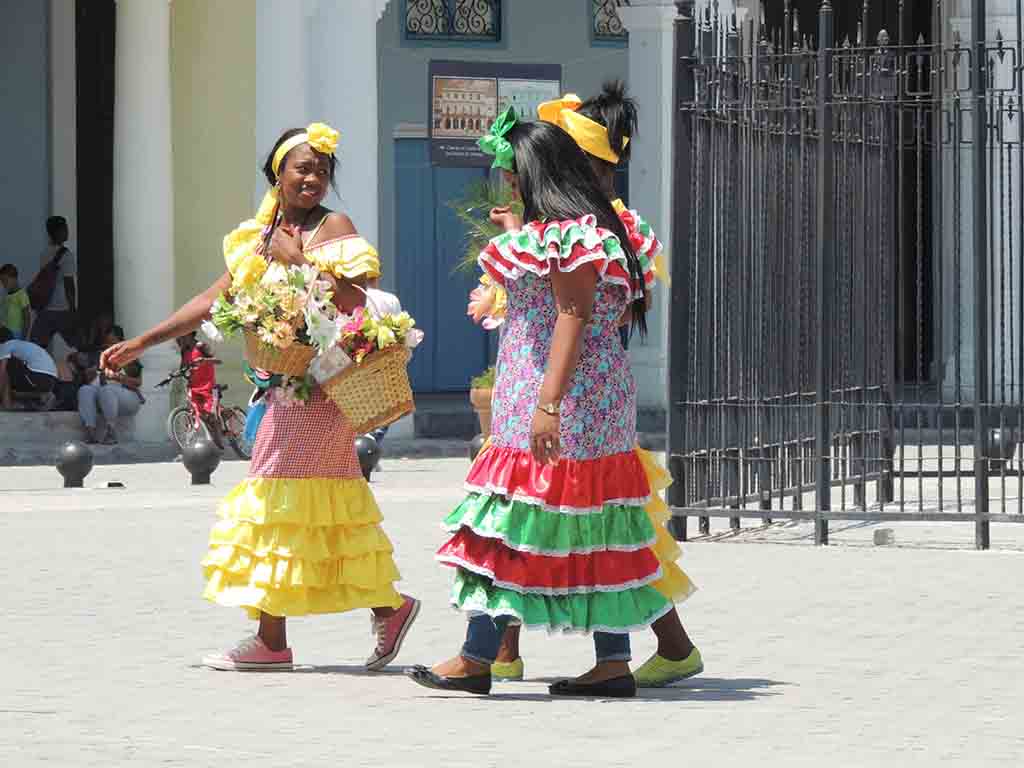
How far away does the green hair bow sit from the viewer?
798 cm

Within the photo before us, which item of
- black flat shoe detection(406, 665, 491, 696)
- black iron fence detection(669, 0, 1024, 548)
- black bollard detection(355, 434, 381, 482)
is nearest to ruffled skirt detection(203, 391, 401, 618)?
black flat shoe detection(406, 665, 491, 696)

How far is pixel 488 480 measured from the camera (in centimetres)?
788

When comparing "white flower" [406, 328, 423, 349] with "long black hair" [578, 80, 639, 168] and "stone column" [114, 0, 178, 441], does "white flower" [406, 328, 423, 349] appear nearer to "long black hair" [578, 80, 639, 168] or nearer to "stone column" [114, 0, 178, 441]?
"long black hair" [578, 80, 639, 168]

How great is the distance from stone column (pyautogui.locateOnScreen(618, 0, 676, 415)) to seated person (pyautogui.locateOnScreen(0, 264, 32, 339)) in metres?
5.67

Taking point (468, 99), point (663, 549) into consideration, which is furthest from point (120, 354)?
point (468, 99)

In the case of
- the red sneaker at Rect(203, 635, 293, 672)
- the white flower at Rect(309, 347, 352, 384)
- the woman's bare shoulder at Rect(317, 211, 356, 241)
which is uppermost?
the woman's bare shoulder at Rect(317, 211, 356, 241)

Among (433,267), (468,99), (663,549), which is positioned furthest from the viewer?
(433,267)

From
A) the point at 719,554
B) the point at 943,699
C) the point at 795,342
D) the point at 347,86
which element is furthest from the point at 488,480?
the point at 347,86

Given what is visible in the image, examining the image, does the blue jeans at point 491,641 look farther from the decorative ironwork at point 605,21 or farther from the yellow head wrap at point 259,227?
the decorative ironwork at point 605,21

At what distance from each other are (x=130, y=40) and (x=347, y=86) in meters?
1.85

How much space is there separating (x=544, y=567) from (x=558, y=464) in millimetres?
303

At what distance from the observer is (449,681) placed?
7934 mm

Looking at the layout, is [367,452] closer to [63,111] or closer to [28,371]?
[28,371]

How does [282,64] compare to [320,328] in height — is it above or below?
above
